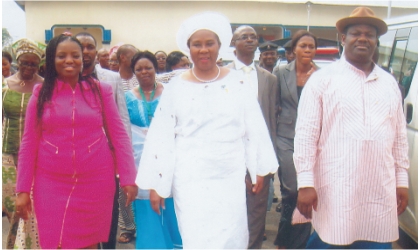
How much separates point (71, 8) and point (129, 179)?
1873cm

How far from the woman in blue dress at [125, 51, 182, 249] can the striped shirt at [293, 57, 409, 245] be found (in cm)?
134

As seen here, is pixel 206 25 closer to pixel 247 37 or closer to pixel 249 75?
pixel 249 75

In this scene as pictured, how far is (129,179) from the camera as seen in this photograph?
3473mm

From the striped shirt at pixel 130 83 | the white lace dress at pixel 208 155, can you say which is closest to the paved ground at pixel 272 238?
the striped shirt at pixel 130 83

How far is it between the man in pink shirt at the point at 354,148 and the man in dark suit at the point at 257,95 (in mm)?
1083

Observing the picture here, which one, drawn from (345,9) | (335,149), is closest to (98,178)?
(335,149)

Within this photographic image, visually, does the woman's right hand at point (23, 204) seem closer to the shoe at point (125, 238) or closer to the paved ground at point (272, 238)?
the paved ground at point (272, 238)

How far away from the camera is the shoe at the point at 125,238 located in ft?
16.5

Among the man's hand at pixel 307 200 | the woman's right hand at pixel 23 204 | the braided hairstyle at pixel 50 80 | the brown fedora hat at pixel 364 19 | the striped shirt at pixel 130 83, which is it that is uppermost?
the brown fedora hat at pixel 364 19

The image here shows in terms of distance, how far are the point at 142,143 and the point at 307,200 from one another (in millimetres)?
1881

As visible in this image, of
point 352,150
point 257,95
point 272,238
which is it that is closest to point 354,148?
point 352,150

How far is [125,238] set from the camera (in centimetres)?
505

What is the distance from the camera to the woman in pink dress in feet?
10.6

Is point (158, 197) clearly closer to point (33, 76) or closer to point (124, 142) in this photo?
point (124, 142)
